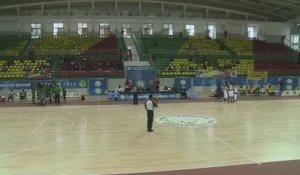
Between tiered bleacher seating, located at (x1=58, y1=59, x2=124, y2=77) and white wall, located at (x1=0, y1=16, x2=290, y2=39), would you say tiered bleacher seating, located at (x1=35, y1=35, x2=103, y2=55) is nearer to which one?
white wall, located at (x1=0, y1=16, x2=290, y2=39)

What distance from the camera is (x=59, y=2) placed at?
4362cm

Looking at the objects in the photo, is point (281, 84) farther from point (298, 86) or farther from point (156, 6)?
point (156, 6)

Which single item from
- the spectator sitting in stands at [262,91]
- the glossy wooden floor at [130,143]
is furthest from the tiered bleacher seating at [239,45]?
the glossy wooden floor at [130,143]

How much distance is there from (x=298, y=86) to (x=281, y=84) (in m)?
2.12

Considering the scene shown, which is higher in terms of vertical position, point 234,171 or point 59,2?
point 59,2

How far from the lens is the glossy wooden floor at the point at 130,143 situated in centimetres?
1028

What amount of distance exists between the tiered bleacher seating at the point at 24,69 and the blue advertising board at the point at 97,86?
4292 mm

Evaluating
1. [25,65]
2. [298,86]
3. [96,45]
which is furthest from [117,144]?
[96,45]

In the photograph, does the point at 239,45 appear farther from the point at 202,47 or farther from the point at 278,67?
the point at 278,67

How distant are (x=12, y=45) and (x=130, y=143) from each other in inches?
1275

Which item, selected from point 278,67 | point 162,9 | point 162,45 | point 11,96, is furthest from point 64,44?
point 278,67

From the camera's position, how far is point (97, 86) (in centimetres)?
3128

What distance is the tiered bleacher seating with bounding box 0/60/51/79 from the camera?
32.7 m

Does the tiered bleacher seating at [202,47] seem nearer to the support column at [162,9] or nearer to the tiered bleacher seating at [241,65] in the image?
the tiered bleacher seating at [241,65]
